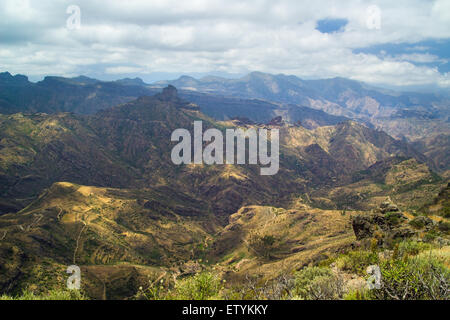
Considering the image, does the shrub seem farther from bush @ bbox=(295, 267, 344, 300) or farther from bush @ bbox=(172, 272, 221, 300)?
bush @ bbox=(172, 272, 221, 300)

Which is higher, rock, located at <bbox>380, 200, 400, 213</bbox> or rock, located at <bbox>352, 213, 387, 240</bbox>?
rock, located at <bbox>380, 200, 400, 213</bbox>

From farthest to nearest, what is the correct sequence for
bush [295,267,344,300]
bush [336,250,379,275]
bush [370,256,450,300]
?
1. bush [336,250,379,275]
2. bush [295,267,344,300]
3. bush [370,256,450,300]

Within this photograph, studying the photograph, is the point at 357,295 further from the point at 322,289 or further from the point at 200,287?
the point at 200,287

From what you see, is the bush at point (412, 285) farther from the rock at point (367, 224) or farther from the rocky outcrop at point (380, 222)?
the rock at point (367, 224)

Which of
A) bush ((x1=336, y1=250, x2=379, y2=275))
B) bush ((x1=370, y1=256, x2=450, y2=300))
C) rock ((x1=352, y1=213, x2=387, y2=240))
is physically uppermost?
bush ((x1=370, y1=256, x2=450, y2=300))

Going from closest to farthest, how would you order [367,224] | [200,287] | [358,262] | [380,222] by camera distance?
[200,287], [358,262], [380,222], [367,224]

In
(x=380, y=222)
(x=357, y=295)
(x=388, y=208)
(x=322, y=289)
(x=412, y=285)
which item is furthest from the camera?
(x=388, y=208)

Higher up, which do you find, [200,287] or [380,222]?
[200,287]

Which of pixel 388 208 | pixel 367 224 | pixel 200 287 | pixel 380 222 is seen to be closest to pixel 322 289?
pixel 200 287

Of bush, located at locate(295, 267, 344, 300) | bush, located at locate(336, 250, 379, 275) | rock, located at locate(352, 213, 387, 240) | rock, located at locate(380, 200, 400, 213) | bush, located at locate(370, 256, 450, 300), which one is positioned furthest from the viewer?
rock, located at locate(380, 200, 400, 213)

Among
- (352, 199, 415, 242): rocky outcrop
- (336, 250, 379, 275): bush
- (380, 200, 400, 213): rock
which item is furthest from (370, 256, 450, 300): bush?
(380, 200, 400, 213): rock

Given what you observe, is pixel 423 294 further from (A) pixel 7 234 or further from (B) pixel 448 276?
(A) pixel 7 234

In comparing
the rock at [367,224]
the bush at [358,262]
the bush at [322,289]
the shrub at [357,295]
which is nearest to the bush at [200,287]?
the bush at [322,289]
